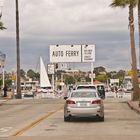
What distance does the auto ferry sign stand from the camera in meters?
68.6

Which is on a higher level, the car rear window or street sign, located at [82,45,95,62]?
street sign, located at [82,45,95,62]

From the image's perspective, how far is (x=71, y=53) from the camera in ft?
228

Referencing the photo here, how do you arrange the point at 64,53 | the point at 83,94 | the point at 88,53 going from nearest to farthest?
1. the point at 83,94
2. the point at 88,53
3. the point at 64,53

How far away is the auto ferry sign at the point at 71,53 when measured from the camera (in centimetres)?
6862

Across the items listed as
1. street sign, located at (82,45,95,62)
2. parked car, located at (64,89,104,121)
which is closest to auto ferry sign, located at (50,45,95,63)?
street sign, located at (82,45,95,62)

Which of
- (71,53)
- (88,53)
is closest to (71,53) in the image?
(71,53)

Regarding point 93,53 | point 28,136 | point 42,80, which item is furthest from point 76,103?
point 42,80

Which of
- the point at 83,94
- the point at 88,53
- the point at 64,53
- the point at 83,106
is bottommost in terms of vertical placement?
the point at 83,106

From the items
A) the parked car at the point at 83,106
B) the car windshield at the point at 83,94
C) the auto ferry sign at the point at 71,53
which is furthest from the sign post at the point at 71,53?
the parked car at the point at 83,106

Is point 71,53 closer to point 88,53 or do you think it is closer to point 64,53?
point 64,53

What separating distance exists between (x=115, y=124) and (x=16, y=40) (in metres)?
35.9

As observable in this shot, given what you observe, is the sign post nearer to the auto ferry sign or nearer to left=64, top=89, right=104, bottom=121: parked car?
the auto ferry sign

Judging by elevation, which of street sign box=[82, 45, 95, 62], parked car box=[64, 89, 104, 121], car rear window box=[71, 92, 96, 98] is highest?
street sign box=[82, 45, 95, 62]

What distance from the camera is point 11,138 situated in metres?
17.7
